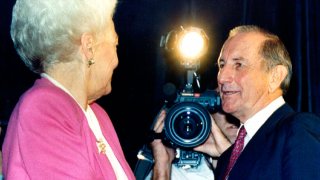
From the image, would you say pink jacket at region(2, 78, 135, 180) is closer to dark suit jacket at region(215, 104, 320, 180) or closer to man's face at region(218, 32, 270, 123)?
dark suit jacket at region(215, 104, 320, 180)

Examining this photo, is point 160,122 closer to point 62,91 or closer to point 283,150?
point 283,150

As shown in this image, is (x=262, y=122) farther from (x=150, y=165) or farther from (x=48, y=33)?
(x=48, y=33)

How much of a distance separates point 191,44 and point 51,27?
0.94 meters

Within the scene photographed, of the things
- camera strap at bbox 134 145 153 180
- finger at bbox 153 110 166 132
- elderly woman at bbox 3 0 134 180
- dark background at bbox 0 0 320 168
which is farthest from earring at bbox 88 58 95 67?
dark background at bbox 0 0 320 168

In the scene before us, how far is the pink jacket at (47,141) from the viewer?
3.51 ft

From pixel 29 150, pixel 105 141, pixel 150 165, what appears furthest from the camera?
pixel 150 165

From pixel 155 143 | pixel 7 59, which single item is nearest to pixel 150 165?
pixel 155 143

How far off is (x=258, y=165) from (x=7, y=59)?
199 cm

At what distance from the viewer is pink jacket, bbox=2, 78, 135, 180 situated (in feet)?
3.51

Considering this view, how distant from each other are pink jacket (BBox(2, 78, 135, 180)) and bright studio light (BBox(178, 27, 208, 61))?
92 centimetres

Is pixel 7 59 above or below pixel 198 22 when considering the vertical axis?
below

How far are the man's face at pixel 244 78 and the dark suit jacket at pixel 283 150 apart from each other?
164mm

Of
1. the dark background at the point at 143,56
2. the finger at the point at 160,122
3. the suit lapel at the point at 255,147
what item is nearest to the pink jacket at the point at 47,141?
the suit lapel at the point at 255,147

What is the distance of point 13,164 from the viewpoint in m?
1.08
